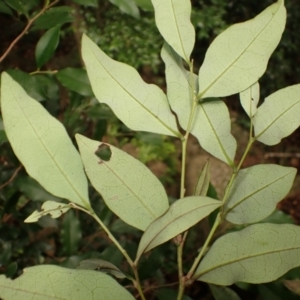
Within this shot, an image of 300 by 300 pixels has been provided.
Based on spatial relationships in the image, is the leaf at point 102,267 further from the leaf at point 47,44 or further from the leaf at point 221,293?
the leaf at point 47,44

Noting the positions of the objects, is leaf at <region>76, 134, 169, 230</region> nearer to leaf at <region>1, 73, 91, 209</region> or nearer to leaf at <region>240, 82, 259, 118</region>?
leaf at <region>1, 73, 91, 209</region>

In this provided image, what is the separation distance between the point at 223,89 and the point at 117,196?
0.19 metres

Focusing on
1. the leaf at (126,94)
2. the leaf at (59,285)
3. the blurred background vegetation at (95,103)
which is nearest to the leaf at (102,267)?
the leaf at (59,285)

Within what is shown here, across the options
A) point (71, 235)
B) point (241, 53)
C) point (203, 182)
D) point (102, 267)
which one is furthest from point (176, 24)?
point (71, 235)

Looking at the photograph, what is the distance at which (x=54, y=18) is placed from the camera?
94cm

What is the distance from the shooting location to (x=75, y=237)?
1132 millimetres

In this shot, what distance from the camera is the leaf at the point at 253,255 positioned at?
45cm

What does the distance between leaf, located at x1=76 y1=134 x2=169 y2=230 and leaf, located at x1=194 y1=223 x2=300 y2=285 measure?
97 mm

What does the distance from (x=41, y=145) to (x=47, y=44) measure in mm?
568

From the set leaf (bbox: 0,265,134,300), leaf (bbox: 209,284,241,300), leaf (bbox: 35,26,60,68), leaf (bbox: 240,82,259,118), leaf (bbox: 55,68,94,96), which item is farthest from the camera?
leaf (bbox: 55,68,94,96)

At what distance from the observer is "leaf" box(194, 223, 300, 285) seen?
1.49ft

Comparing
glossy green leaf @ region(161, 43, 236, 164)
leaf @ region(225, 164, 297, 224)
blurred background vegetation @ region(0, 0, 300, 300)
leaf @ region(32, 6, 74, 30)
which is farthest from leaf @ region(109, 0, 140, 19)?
leaf @ region(225, 164, 297, 224)

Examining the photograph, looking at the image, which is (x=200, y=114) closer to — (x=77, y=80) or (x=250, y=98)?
(x=250, y=98)

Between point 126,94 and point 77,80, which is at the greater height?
point 126,94
